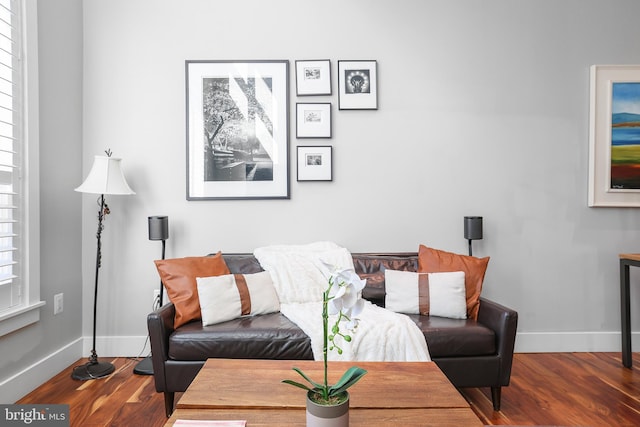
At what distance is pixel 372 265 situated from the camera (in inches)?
112

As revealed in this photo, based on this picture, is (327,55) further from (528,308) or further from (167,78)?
(528,308)

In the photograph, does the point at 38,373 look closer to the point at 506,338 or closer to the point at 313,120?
the point at 313,120

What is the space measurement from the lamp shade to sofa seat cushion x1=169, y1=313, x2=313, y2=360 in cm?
112

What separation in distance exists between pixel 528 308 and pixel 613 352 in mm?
747

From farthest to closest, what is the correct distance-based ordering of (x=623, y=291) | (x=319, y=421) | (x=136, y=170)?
(x=136, y=170)
(x=623, y=291)
(x=319, y=421)

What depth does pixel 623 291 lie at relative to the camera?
289cm

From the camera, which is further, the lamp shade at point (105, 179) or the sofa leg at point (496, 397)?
the lamp shade at point (105, 179)

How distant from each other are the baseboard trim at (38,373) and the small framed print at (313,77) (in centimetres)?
254

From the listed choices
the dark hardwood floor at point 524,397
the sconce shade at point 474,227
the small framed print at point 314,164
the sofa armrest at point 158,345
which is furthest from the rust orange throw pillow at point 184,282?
the sconce shade at point 474,227

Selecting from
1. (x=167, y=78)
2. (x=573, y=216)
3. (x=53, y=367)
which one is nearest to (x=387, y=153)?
(x=573, y=216)

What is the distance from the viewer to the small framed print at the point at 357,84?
10.2 ft

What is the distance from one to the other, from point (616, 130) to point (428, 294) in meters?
2.14

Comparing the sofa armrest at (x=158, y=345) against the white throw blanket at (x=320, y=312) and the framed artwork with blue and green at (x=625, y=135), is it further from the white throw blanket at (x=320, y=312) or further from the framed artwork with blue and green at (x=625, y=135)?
the framed artwork with blue and green at (x=625, y=135)

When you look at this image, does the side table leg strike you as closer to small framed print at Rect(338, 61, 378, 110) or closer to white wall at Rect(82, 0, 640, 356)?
white wall at Rect(82, 0, 640, 356)
